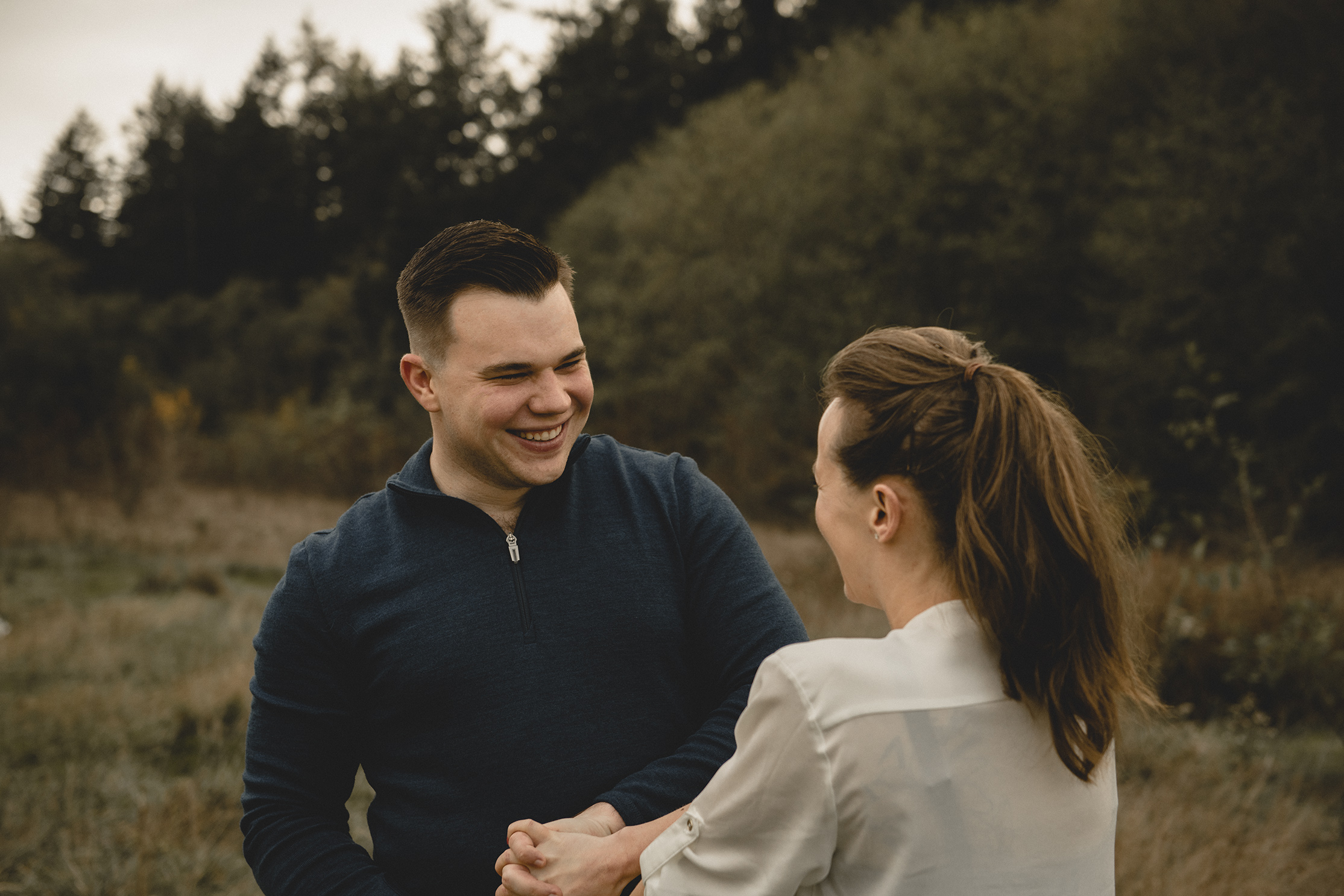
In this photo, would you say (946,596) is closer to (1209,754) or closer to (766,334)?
(1209,754)

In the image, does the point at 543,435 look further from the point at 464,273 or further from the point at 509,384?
the point at 464,273

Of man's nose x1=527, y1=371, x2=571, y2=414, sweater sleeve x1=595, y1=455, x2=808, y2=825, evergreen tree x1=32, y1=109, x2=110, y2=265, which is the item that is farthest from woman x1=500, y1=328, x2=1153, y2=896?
evergreen tree x1=32, y1=109, x2=110, y2=265

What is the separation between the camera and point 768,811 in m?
1.13

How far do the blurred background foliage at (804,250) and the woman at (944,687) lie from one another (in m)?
2.21

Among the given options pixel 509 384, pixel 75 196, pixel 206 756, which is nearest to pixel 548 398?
pixel 509 384

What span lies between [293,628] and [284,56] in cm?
4649

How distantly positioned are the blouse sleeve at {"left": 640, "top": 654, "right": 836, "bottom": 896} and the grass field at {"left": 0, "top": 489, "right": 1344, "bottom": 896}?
2324mm

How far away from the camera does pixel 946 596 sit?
1216mm

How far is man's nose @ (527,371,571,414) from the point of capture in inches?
69.2

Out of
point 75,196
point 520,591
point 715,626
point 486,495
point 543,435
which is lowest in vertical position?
point 715,626

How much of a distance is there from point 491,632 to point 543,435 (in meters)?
0.40

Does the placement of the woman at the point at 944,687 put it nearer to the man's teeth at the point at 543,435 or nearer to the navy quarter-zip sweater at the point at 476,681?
the navy quarter-zip sweater at the point at 476,681

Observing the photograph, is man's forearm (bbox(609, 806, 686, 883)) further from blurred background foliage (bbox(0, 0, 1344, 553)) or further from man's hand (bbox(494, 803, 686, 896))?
blurred background foliage (bbox(0, 0, 1344, 553))

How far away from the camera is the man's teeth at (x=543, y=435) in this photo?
1.79m
